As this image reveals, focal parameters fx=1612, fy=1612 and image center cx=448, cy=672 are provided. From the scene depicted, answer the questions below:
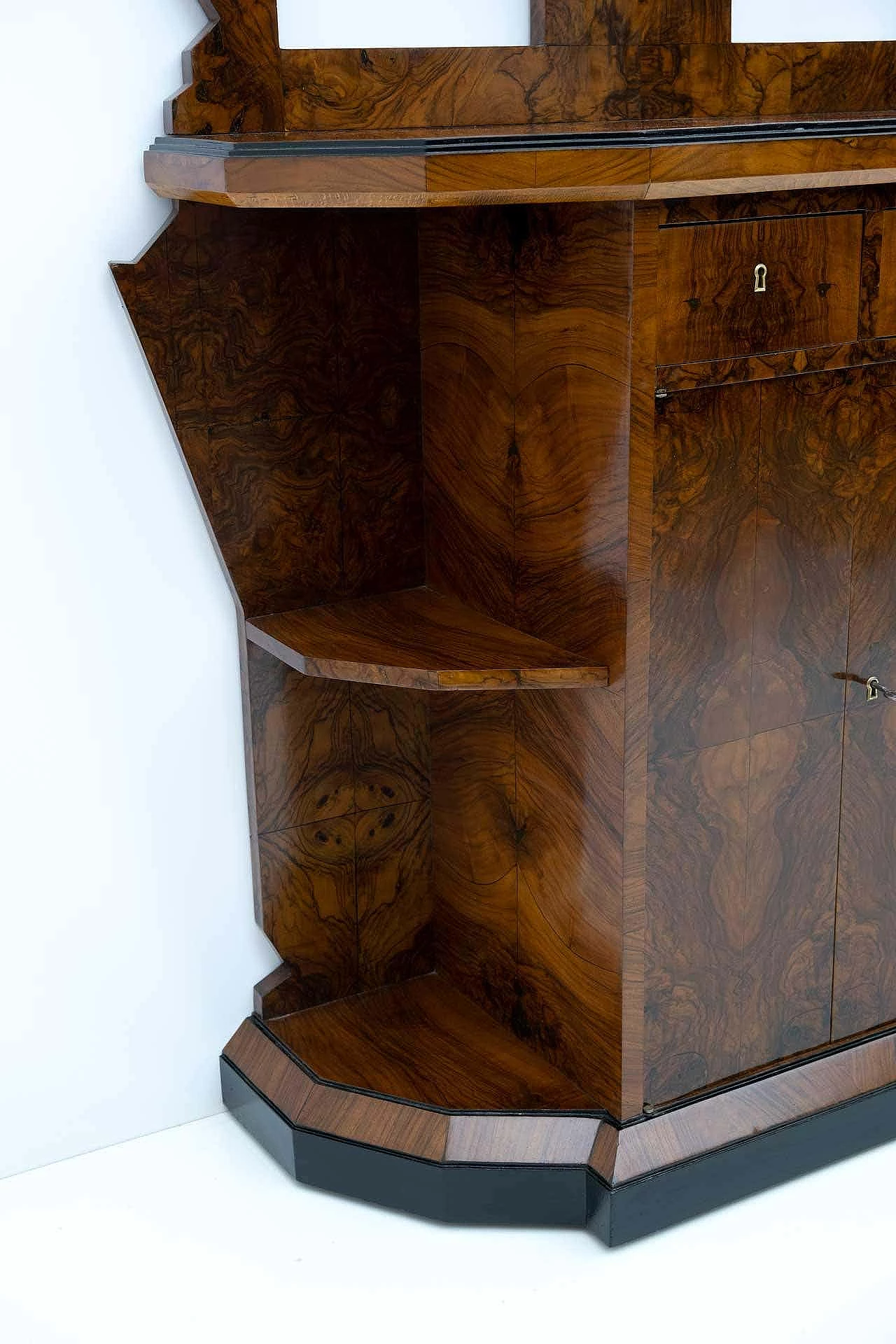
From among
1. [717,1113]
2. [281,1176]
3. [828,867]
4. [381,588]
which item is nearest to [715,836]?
[828,867]

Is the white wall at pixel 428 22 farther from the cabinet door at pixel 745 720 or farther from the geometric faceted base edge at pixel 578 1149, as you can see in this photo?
the geometric faceted base edge at pixel 578 1149

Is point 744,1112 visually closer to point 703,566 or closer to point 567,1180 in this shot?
point 567,1180

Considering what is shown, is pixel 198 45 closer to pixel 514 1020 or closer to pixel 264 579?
pixel 264 579

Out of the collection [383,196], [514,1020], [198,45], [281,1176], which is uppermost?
[198,45]

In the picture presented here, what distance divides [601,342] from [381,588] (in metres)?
0.66

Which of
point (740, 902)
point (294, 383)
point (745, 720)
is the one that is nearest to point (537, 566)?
point (745, 720)

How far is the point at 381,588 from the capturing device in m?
2.60

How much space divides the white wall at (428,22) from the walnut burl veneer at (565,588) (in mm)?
42

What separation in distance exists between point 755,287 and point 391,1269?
1.46 metres

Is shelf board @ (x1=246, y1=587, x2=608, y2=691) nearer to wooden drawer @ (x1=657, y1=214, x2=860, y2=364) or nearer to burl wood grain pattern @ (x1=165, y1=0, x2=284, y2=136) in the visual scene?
wooden drawer @ (x1=657, y1=214, x2=860, y2=364)

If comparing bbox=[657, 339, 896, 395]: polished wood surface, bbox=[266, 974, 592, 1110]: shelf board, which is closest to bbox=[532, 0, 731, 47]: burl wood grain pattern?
bbox=[657, 339, 896, 395]: polished wood surface

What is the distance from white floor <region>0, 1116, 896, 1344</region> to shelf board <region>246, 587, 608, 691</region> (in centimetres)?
83

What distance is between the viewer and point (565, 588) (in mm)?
2275

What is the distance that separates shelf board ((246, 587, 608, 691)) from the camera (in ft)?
7.17
